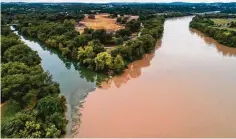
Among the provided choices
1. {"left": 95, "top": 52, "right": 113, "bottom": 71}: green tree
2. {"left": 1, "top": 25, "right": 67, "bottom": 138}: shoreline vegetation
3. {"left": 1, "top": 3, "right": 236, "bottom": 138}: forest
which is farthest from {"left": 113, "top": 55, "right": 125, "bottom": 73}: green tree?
{"left": 1, "top": 25, "right": 67, "bottom": 138}: shoreline vegetation

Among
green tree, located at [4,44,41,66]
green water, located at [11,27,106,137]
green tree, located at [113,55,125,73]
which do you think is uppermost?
green tree, located at [4,44,41,66]

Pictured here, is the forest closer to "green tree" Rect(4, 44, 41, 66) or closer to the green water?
"green tree" Rect(4, 44, 41, 66)

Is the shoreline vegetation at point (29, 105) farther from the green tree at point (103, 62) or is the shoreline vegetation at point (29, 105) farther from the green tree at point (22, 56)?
the green tree at point (103, 62)

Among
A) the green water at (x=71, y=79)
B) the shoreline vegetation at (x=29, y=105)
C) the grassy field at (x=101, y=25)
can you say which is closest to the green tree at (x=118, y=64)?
the green water at (x=71, y=79)

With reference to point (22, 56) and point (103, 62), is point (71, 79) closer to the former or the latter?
point (103, 62)

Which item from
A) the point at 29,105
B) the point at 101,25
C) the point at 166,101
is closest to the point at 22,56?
the point at 29,105

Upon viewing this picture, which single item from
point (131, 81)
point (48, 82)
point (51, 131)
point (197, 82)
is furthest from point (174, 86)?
point (51, 131)
